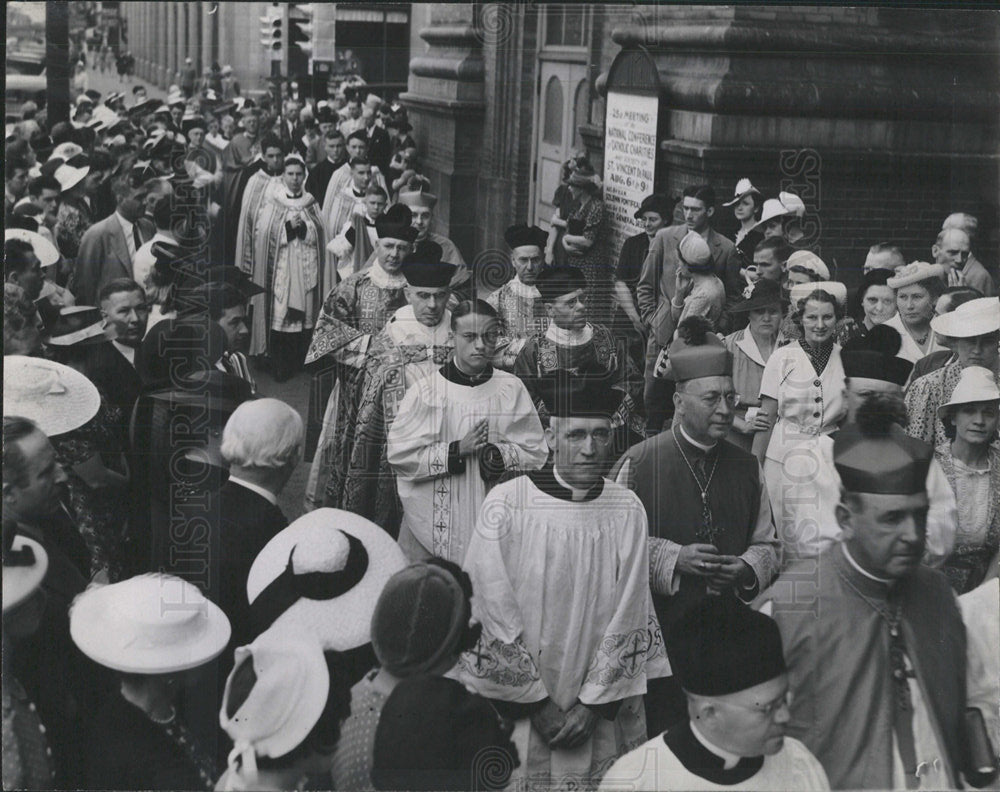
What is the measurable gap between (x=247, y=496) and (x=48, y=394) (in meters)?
0.98

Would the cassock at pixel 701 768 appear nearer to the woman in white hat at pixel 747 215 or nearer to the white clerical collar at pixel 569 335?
the white clerical collar at pixel 569 335

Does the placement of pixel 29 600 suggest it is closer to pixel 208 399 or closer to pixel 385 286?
pixel 208 399

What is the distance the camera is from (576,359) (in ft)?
19.6

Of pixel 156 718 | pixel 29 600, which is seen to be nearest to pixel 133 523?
pixel 29 600

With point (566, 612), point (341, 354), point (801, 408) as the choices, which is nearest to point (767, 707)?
point (566, 612)

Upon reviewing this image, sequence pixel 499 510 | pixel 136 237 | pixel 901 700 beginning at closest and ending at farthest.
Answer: pixel 901 700 < pixel 499 510 < pixel 136 237

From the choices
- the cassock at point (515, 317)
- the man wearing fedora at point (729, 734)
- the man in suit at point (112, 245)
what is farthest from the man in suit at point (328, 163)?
the man wearing fedora at point (729, 734)

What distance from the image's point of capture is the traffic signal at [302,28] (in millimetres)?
6977

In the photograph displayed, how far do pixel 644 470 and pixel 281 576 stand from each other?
5.06 feet

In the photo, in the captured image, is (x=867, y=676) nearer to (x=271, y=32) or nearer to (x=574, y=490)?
(x=574, y=490)

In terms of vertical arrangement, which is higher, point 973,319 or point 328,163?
point 328,163

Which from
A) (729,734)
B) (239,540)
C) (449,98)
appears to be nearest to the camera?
→ (729,734)

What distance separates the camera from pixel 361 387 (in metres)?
6.28

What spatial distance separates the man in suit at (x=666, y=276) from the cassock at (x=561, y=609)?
0.62 metres
